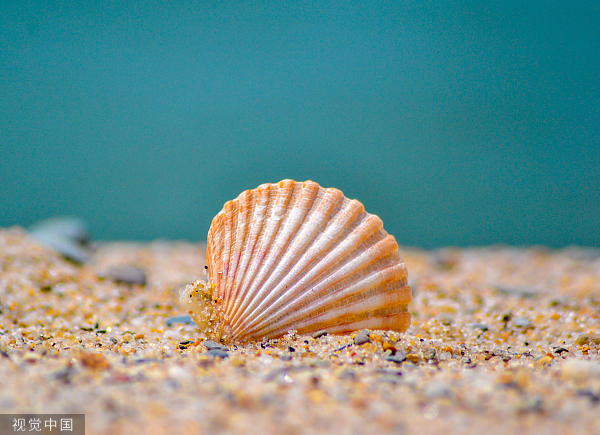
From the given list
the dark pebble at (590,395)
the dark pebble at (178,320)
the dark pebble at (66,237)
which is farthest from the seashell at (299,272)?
the dark pebble at (66,237)

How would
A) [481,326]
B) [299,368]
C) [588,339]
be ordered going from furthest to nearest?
[481,326] < [588,339] < [299,368]

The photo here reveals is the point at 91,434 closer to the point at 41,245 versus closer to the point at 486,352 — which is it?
the point at 486,352

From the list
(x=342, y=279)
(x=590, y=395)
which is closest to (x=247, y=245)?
(x=342, y=279)

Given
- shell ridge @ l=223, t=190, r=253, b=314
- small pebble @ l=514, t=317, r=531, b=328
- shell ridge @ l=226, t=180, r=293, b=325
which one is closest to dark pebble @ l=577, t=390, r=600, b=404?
shell ridge @ l=226, t=180, r=293, b=325

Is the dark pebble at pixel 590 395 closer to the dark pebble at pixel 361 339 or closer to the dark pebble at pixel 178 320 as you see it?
the dark pebble at pixel 361 339

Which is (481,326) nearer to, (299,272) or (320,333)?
(320,333)
